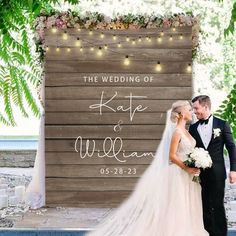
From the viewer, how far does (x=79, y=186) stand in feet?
18.2

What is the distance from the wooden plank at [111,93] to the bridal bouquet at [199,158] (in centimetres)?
212

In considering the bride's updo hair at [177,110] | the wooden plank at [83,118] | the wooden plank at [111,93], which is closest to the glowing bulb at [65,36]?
the wooden plank at [111,93]

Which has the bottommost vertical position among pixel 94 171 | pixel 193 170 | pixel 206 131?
pixel 94 171

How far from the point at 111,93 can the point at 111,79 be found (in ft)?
0.46

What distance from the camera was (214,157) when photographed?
11.5ft

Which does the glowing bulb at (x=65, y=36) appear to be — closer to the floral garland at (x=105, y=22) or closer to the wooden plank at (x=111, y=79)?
the floral garland at (x=105, y=22)

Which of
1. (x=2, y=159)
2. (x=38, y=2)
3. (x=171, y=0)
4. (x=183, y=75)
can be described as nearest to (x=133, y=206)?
(x=183, y=75)

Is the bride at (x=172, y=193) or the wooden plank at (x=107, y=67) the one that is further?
the wooden plank at (x=107, y=67)

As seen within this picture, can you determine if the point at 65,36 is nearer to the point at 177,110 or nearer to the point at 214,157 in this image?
the point at 177,110

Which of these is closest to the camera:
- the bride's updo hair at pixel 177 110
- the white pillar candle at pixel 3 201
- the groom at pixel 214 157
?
the groom at pixel 214 157

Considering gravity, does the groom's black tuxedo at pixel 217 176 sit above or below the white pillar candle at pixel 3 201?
above

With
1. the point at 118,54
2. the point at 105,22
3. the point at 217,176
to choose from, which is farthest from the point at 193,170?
the point at 105,22

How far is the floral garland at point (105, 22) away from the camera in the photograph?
5.46 metres

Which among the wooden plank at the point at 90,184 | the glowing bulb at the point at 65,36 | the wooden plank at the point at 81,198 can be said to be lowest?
the wooden plank at the point at 81,198
